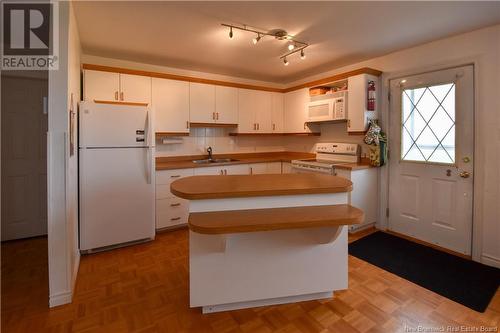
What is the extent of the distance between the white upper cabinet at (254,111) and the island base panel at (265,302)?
2.91m

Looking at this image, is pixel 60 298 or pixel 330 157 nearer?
pixel 60 298

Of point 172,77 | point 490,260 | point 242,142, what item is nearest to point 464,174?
point 490,260

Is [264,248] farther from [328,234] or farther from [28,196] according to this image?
[28,196]

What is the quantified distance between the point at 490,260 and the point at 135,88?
4.36 metres

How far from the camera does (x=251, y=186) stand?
1931mm

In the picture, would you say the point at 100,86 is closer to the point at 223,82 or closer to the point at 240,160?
the point at 223,82

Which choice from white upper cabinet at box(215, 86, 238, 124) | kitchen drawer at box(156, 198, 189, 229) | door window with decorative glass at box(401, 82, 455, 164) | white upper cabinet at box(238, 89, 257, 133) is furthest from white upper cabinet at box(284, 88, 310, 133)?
kitchen drawer at box(156, 198, 189, 229)

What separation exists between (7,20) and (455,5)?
3.74 metres

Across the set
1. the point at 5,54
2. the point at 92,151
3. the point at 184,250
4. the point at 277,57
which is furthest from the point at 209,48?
the point at 184,250

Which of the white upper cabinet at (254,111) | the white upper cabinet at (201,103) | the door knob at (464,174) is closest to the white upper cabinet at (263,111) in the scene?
the white upper cabinet at (254,111)

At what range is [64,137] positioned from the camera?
1.99m

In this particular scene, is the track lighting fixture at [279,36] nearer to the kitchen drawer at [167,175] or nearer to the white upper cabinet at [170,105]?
the white upper cabinet at [170,105]

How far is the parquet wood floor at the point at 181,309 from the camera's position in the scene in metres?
1.80

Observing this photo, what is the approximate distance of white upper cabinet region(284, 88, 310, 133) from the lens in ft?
14.3
